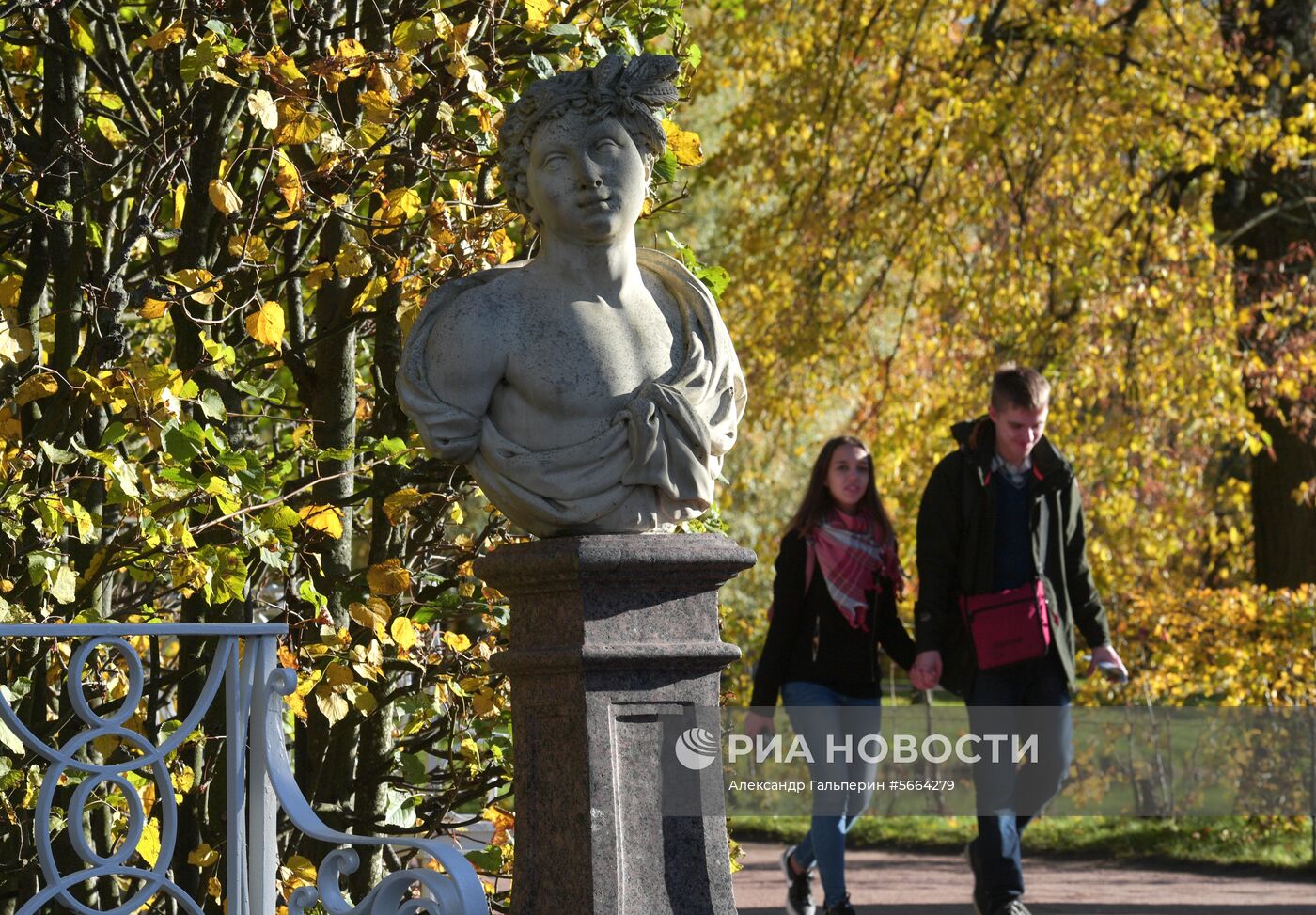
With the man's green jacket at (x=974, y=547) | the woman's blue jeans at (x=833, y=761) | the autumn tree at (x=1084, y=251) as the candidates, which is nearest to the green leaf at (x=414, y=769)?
the woman's blue jeans at (x=833, y=761)

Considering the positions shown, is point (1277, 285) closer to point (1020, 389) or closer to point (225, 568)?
point (1020, 389)

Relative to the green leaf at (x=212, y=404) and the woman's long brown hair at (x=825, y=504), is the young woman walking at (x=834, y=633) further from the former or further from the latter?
the green leaf at (x=212, y=404)

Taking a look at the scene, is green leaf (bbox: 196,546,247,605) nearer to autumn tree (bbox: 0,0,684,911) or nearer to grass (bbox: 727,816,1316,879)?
autumn tree (bbox: 0,0,684,911)

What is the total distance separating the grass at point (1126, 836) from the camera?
10297 mm

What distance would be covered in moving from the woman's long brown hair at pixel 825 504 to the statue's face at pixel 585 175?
2.64 m

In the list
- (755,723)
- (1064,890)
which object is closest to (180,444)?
(755,723)

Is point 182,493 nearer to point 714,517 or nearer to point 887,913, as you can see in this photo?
point 714,517

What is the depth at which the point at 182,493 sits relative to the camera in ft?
15.7

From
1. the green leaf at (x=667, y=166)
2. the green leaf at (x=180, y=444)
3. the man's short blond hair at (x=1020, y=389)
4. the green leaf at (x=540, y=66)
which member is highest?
the green leaf at (x=540, y=66)

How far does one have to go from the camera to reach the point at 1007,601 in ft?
20.4

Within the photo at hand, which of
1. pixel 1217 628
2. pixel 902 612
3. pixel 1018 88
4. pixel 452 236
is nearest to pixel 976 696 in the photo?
pixel 452 236

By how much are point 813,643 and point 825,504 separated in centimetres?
53

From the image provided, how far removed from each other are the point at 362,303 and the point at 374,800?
1.66 meters

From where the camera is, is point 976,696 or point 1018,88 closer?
point 976,696
